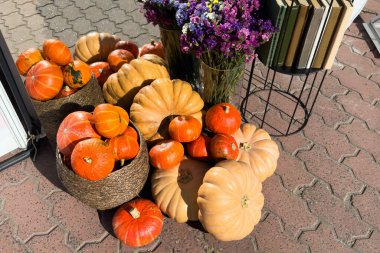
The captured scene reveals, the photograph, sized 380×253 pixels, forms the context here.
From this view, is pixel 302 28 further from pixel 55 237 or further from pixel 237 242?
pixel 55 237

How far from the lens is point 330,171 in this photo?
338cm

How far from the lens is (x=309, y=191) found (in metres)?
3.22

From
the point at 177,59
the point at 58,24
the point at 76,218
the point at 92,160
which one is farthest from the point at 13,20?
the point at 92,160

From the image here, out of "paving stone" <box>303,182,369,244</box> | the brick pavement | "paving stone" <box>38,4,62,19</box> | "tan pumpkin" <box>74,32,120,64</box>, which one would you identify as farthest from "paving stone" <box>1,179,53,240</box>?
"paving stone" <box>38,4,62,19</box>

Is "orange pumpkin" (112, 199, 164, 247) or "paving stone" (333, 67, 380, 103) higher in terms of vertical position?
"paving stone" (333, 67, 380, 103)

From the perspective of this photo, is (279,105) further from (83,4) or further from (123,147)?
(83,4)

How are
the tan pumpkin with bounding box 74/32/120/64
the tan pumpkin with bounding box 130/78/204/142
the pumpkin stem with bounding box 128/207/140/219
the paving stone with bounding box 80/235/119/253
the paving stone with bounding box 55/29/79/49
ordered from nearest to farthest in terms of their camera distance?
1. the pumpkin stem with bounding box 128/207/140/219
2. the paving stone with bounding box 80/235/119/253
3. the tan pumpkin with bounding box 130/78/204/142
4. the tan pumpkin with bounding box 74/32/120/64
5. the paving stone with bounding box 55/29/79/49

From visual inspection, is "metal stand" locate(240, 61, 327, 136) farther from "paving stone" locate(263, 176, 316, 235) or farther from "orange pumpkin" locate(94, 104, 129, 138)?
"orange pumpkin" locate(94, 104, 129, 138)

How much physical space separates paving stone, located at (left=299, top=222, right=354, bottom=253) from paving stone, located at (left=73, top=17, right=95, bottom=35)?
4105 mm

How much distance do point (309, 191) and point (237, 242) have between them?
87 centimetres

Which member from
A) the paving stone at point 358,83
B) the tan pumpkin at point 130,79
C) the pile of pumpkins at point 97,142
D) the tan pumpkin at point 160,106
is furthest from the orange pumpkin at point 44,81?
the paving stone at point 358,83

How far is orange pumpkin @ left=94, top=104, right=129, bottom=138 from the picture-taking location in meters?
2.62

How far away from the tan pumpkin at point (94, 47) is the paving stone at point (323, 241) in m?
2.79

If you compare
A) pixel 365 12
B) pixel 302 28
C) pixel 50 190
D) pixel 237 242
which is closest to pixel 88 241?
pixel 50 190
